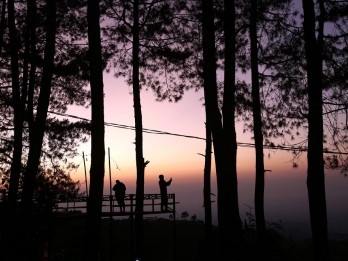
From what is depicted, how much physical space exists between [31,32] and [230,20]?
7.25 meters

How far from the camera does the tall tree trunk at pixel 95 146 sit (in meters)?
8.27

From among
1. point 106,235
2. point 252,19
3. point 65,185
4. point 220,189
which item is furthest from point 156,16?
point 106,235

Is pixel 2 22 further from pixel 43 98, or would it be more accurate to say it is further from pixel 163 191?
pixel 163 191

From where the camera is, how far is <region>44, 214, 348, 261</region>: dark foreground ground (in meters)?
11.5

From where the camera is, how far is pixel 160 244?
2323 cm

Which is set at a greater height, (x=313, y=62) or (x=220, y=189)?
(x=313, y=62)

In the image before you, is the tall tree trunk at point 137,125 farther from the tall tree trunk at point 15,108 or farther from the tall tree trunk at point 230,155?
the tall tree trunk at point 230,155

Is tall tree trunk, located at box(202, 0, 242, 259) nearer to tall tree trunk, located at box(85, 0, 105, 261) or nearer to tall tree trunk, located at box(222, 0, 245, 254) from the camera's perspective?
tall tree trunk, located at box(222, 0, 245, 254)

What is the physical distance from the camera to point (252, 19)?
15.0 m

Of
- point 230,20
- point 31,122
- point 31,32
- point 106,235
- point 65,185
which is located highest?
point 31,32

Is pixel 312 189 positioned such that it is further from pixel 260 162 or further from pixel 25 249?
pixel 25 249

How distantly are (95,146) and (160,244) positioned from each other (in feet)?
51.7

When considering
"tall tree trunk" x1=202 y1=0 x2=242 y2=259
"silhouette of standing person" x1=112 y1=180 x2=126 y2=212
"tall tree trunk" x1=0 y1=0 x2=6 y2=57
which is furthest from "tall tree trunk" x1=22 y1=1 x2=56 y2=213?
"silhouette of standing person" x1=112 y1=180 x2=126 y2=212

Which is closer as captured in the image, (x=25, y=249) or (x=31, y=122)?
(x=25, y=249)
